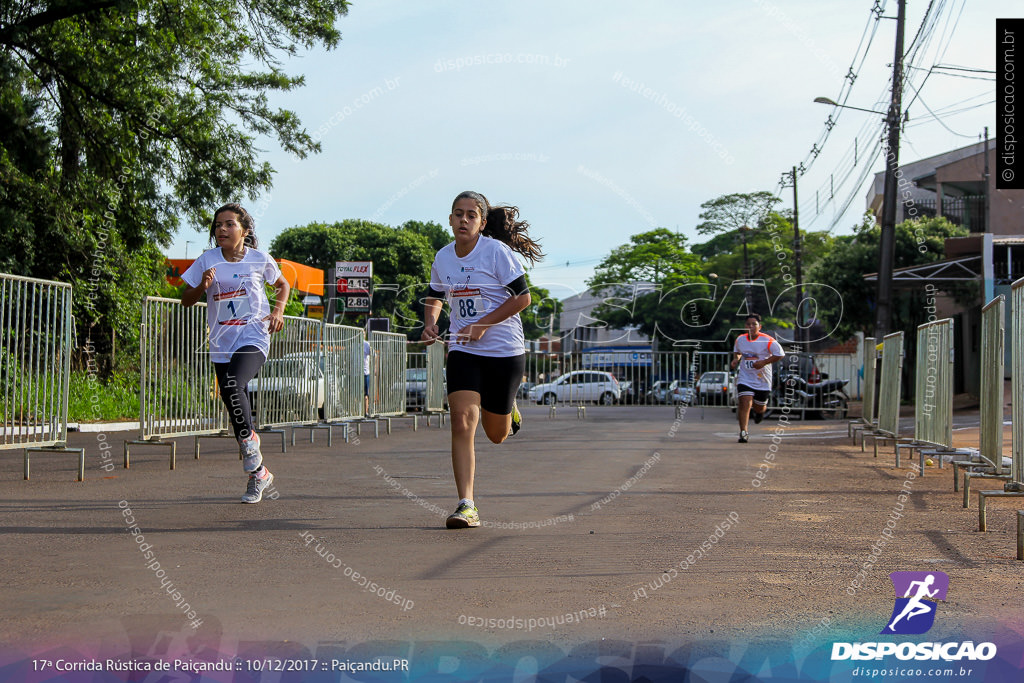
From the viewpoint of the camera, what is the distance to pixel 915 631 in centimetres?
371

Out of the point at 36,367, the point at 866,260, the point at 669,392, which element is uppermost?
the point at 866,260

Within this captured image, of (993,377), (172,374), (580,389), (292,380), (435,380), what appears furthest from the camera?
(580,389)

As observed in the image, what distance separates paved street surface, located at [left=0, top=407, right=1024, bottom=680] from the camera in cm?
368

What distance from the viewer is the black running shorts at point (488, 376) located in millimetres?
6348

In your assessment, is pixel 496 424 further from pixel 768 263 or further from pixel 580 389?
pixel 768 263

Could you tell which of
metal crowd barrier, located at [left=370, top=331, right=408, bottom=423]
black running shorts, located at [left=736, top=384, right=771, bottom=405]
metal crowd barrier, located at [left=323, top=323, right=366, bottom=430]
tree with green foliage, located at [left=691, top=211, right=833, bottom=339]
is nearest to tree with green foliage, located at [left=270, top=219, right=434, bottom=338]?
tree with green foliage, located at [left=691, top=211, right=833, bottom=339]

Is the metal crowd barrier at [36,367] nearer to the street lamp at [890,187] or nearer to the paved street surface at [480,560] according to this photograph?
the paved street surface at [480,560]

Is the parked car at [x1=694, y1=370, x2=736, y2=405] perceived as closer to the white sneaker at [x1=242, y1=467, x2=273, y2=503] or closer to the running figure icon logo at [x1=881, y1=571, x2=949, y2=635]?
the white sneaker at [x1=242, y1=467, x2=273, y2=503]

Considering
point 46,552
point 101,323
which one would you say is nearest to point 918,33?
point 101,323

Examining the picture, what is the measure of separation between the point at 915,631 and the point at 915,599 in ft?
1.60

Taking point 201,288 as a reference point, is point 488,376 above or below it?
below

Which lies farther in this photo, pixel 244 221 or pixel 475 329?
pixel 244 221

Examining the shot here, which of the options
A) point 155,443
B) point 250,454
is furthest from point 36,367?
point 250,454

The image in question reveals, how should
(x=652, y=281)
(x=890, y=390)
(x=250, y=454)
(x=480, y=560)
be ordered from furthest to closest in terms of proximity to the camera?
(x=652, y=281) → (x=890, y=390) → (x=250, y=454) → (x=480, y=560)
